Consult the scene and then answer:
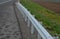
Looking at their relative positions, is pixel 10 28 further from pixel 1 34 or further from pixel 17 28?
pixel 1 34

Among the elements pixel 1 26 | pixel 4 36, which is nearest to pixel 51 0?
pixel 1 26

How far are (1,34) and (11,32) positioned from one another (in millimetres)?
506

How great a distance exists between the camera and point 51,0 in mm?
28938

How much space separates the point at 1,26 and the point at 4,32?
1445 mm

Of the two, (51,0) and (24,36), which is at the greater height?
(24,36)

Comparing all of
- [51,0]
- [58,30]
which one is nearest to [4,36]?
[58,30]

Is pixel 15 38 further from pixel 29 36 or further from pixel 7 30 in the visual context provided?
pixel 7 30

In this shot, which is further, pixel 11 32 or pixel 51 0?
pixel 51 0

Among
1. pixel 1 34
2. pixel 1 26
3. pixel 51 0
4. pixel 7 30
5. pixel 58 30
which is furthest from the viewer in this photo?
pixel 51 0

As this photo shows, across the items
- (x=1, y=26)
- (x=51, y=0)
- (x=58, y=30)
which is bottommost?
(x=51, y=0)

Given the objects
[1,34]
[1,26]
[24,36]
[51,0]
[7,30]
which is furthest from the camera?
[51,0]

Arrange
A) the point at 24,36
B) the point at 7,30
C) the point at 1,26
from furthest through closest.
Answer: the point at 1,26
the point at 7,30
the point at 24,36

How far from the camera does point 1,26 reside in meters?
10.8

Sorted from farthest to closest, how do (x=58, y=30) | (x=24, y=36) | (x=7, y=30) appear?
1. (x=7, y=30)
2. (x=24, y=36)
3. (x=58, y=30)
